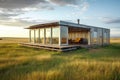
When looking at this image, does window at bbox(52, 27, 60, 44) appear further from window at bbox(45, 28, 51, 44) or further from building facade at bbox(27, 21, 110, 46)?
window at bbox(45, 28, 51, 44)

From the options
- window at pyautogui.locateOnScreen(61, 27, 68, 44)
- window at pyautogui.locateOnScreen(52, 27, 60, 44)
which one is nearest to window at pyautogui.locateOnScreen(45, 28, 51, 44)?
window at pyautogui.locateOnScreen(52, 27, 60, 44)

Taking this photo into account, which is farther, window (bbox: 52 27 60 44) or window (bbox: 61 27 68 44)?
window (bbox: 52 27 60 44)

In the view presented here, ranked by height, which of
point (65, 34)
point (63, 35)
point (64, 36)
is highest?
point (65, 34)

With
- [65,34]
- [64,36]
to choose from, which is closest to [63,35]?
[64,36]

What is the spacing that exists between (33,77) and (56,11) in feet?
48.9

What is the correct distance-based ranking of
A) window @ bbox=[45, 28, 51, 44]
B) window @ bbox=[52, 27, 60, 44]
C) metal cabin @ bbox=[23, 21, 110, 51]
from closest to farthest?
metal cabin @ bbox=[23, 21, 110, 51]
window @ bbox=[52, 27, 60, 44]
window @ bbox=[45, 28, 51, 44]

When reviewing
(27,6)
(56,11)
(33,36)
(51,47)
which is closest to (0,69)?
(51,47)

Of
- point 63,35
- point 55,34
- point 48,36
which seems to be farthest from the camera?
point 48,36

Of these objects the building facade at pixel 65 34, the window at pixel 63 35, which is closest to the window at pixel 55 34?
the building facade at pixel 65 34

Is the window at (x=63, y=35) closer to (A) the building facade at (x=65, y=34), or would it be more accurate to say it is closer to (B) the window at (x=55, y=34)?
(A) the building facade at (x=65, y=34)

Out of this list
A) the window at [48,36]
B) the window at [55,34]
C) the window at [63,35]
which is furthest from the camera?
the window at [48,36]

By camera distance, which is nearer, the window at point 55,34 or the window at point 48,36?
the window at point 55,34

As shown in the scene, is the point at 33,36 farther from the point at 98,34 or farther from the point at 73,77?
the point at 73,77

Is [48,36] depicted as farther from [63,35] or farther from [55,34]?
[63,35]
